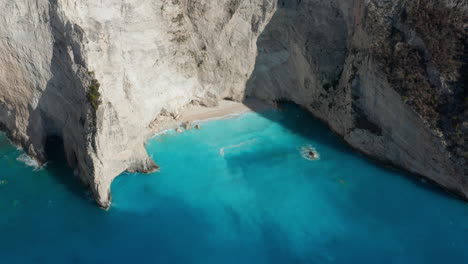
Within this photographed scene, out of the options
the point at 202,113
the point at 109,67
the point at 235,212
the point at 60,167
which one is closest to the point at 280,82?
the point at 202,113

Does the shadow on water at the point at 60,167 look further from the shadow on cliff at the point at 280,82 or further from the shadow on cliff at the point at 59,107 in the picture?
the shadow on cliff at the point at 280,82

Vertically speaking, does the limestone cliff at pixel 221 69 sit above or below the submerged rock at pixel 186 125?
above

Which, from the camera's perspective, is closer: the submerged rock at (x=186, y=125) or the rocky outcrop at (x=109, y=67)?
the rocky outcrop at (x=109, y=67)

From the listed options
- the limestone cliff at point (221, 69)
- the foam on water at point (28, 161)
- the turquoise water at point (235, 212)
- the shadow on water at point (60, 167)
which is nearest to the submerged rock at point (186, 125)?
the limestone cliff at point (221, 69)

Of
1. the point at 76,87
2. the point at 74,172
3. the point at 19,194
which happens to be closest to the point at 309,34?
the point at 76,87

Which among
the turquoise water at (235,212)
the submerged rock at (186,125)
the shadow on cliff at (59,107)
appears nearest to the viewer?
the turquoise water at (235,212)

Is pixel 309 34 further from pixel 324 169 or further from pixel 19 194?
pixel 19 194

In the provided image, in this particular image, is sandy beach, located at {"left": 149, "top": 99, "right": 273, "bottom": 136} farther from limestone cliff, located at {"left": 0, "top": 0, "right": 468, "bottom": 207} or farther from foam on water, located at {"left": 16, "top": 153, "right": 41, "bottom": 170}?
foam on water, located at {"left": 16, "top": 153, "right": 41, "bottom": 170}

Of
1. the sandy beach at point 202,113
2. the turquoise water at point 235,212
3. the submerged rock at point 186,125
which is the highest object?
the sandy beach at point 202,113
